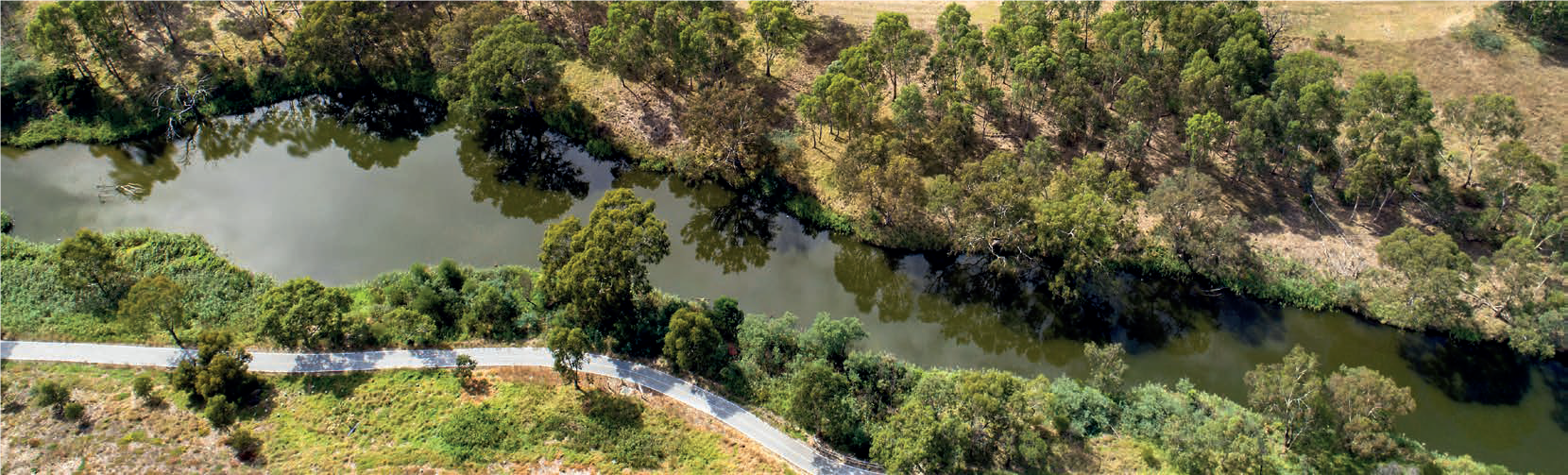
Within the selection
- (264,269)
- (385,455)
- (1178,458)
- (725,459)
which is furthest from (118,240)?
(1178,458)

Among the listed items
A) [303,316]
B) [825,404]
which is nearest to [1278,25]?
[825,404]

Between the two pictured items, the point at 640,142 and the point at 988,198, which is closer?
the point at 988,198

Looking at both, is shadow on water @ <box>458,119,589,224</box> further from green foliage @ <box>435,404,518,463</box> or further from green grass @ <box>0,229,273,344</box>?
green foliage @ <box>435,404,518,463</box>

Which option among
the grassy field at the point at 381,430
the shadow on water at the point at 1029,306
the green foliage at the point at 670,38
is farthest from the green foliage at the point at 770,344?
the green foliage at the point at 670,38

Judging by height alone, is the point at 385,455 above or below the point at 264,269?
below

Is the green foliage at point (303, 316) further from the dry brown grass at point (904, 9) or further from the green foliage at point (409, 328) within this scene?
the dry brown grass at point (904, 9)

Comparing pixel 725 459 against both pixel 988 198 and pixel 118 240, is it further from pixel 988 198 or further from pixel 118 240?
pixel 118 240
